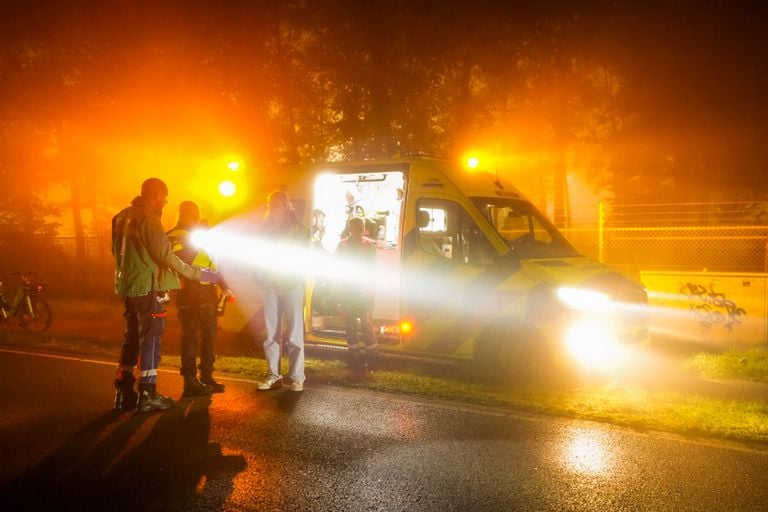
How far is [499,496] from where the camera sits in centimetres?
402

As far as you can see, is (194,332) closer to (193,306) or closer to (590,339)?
(193,306)

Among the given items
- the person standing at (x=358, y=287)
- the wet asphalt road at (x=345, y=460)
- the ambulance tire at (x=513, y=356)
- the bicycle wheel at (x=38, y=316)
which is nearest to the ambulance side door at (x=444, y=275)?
the ambulance tire at (x=513, y=356)

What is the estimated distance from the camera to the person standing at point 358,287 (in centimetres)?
773

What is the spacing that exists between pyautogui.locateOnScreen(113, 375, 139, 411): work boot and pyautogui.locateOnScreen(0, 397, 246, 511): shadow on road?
0.33 m

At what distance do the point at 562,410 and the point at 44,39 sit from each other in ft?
64.3

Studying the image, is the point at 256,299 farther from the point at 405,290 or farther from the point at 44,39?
the point at 44,39

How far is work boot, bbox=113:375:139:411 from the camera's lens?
5910 mm

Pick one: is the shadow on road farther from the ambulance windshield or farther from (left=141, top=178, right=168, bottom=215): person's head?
the ambulance windshield

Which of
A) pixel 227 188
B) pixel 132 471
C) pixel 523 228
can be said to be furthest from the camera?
pixel 227 188

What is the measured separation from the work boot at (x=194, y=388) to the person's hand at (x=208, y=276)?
3.41 feet

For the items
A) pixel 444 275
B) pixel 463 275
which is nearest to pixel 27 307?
pixel 444 275

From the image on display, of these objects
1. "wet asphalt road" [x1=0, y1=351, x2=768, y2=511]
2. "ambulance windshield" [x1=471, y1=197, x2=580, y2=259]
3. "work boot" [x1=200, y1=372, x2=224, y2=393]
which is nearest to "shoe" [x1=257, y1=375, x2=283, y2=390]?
"wet asphalt road" [x1=0, y1=351, x2=768, y2=511]

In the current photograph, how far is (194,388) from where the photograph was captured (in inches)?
255

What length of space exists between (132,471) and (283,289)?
248cm
